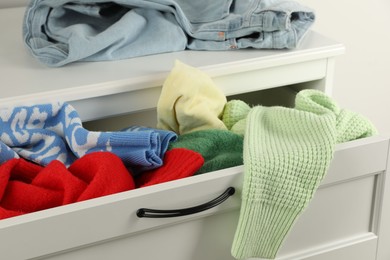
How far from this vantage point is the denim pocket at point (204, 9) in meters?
1.01

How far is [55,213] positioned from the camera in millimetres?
629

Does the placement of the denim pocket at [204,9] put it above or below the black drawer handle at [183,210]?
above

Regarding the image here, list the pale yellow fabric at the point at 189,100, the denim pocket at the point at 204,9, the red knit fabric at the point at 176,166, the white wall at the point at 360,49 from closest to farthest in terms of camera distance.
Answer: the red knit fabric at the point at 176,166 < the pale yellow fabric at the point at 189,100 < the denim pocket at the point at 204,9 < the white wall at the point at 360,49

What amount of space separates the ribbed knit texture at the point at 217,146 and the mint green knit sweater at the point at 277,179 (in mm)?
52

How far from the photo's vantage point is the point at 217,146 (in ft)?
2.67

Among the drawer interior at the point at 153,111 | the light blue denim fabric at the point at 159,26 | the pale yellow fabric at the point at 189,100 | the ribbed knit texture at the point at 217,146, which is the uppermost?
the light blue denim fabric at the point at 159,26

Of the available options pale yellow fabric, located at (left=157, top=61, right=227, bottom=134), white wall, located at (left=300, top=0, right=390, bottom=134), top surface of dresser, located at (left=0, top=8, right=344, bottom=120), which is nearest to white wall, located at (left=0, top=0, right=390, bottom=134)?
white wall, located at (left=300, top=0, right=390, bottom=134)

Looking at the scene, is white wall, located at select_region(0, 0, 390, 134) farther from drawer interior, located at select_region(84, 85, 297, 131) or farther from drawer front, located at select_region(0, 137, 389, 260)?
drawer front, located at select_region(0, 137, 389, 260)

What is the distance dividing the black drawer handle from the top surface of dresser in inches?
10.1

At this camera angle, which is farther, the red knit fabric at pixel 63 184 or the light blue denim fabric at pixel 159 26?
the light blue denim fabric at pixel 159 26

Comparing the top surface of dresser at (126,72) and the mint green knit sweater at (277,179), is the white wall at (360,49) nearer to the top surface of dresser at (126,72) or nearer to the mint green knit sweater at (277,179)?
the top surface of dresser at (126,72)

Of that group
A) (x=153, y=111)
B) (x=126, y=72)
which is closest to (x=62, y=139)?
(x=126, y=72)

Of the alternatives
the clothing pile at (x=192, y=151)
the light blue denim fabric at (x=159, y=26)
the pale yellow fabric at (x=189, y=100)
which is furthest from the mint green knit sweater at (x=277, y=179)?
the light blue denim fabric at (x=159, y=26)

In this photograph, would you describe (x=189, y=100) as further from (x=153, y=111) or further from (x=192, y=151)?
(x=153, y=111)
